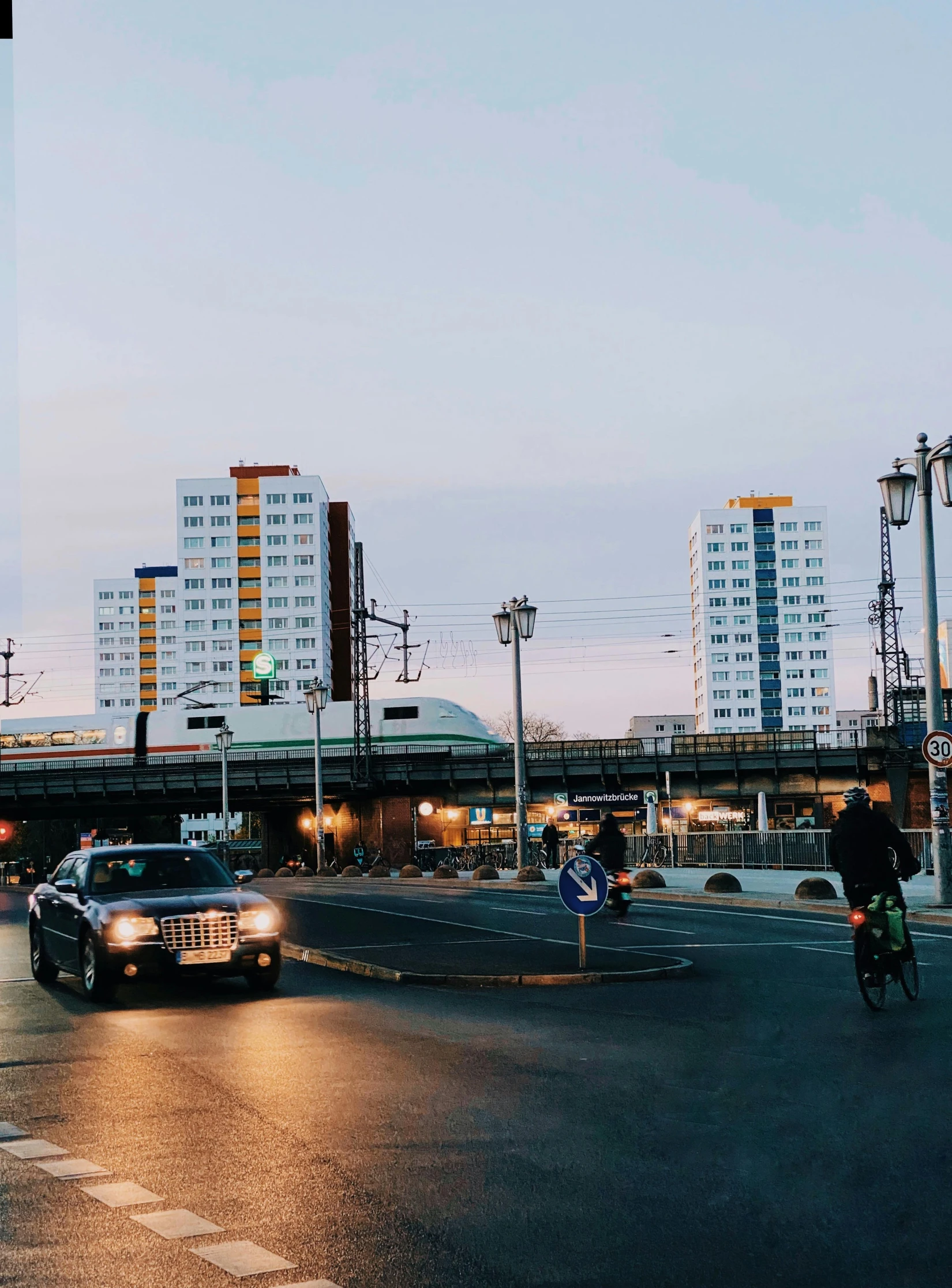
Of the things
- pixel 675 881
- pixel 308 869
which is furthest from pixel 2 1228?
pixel 308 869

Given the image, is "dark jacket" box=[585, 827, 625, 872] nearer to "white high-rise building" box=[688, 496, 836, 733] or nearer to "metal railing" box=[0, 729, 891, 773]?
"metal railing" box=[0, 729, 891, 773]

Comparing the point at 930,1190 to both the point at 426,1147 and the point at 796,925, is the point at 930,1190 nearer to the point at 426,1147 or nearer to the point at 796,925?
the point at 426,1147

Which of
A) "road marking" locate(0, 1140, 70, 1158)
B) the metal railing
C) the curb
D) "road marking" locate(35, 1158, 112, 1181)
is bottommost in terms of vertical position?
the curb

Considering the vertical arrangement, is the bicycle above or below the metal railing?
below

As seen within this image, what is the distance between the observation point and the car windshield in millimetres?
Answer: 14828

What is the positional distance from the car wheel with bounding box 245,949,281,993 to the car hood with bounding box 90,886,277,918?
0.51 m

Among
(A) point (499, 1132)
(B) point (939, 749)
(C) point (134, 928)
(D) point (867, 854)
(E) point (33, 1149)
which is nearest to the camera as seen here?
(E) point (33, 1149)

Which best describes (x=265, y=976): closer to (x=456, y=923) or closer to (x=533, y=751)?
(x=456, y=923)

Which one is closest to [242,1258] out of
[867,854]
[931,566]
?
[867,854]

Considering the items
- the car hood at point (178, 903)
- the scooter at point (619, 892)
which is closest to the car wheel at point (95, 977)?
the car hood at point (178, 903)

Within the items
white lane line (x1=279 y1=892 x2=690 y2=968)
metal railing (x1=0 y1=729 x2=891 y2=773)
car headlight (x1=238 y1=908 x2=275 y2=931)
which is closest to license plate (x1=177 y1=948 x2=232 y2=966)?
car headlight (x1=238 y1=908 x2=275 y2=931)

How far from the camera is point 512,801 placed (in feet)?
251

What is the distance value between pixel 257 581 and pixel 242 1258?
6043 inches

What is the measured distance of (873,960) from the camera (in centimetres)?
1198
